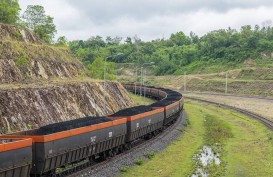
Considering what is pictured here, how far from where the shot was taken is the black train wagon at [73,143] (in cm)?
2275

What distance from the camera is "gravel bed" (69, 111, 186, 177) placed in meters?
28.0

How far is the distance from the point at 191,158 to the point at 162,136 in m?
9.19

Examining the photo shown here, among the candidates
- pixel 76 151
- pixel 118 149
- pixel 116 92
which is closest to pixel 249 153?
pixel 118 149

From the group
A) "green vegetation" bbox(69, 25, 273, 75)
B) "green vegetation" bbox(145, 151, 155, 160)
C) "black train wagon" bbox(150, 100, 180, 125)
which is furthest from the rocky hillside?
"green vegetation" bbox(69, 25, 273, 75)

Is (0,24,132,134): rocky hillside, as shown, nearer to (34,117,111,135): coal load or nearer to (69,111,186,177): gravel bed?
(34,117,111,135): coal load

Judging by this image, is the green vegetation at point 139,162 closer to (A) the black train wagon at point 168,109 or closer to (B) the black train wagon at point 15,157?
(B) the black train wagon at point 15,157

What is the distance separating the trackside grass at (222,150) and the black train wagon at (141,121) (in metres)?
2.89

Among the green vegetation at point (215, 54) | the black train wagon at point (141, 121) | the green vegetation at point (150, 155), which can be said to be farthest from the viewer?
the green vegetation at point (215, 54)

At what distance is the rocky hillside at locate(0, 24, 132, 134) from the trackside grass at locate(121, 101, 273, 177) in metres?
13.4

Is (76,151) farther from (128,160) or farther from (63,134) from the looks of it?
(128,160)

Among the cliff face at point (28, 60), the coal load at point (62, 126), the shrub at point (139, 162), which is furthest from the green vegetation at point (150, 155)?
the cliff face at point (28, 60)

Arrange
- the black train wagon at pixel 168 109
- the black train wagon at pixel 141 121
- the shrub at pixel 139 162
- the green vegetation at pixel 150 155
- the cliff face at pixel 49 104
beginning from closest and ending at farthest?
the shrub at pixel 139 162, the green vegetation at pixel 150 155, the black train wagon at pixel 141 121, the cliff face at pixel 49 104, the black train wagon at pixel 168 109

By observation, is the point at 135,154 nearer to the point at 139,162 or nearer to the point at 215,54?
the point at 139,162

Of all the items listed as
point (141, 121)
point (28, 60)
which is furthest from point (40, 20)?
point (141, 121)
